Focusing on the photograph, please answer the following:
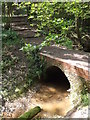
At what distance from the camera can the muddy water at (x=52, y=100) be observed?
21.6ft

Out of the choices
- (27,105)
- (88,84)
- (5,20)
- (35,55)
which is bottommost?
(27,105)

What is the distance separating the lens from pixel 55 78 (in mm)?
9305

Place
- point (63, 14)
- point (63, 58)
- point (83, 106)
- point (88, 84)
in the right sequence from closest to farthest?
point (83, 106), point (88, 84), point (63, 58), point (63, 14)

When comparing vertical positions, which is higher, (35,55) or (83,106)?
(35,55)

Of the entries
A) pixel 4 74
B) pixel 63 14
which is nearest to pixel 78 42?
pixel 63 14

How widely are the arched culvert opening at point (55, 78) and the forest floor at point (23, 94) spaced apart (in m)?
0.28

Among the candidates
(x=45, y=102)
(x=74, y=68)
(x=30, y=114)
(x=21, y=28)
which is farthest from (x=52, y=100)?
(x=21, y=28)

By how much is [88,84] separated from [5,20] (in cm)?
703

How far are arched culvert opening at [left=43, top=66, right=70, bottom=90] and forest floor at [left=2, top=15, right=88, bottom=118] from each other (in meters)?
0.28

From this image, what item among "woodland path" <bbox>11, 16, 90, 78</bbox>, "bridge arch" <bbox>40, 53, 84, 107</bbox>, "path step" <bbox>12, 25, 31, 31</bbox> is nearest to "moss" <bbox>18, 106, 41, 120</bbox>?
"bridge arch" <bbox>40, 53, 84, 107</bbox>

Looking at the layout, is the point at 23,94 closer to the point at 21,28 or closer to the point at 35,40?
the point at 35,40

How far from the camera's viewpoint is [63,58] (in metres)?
7.55

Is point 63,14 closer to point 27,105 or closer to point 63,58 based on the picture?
point 63,58

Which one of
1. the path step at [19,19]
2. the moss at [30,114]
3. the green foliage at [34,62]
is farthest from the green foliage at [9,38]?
the moss at [30,114]
